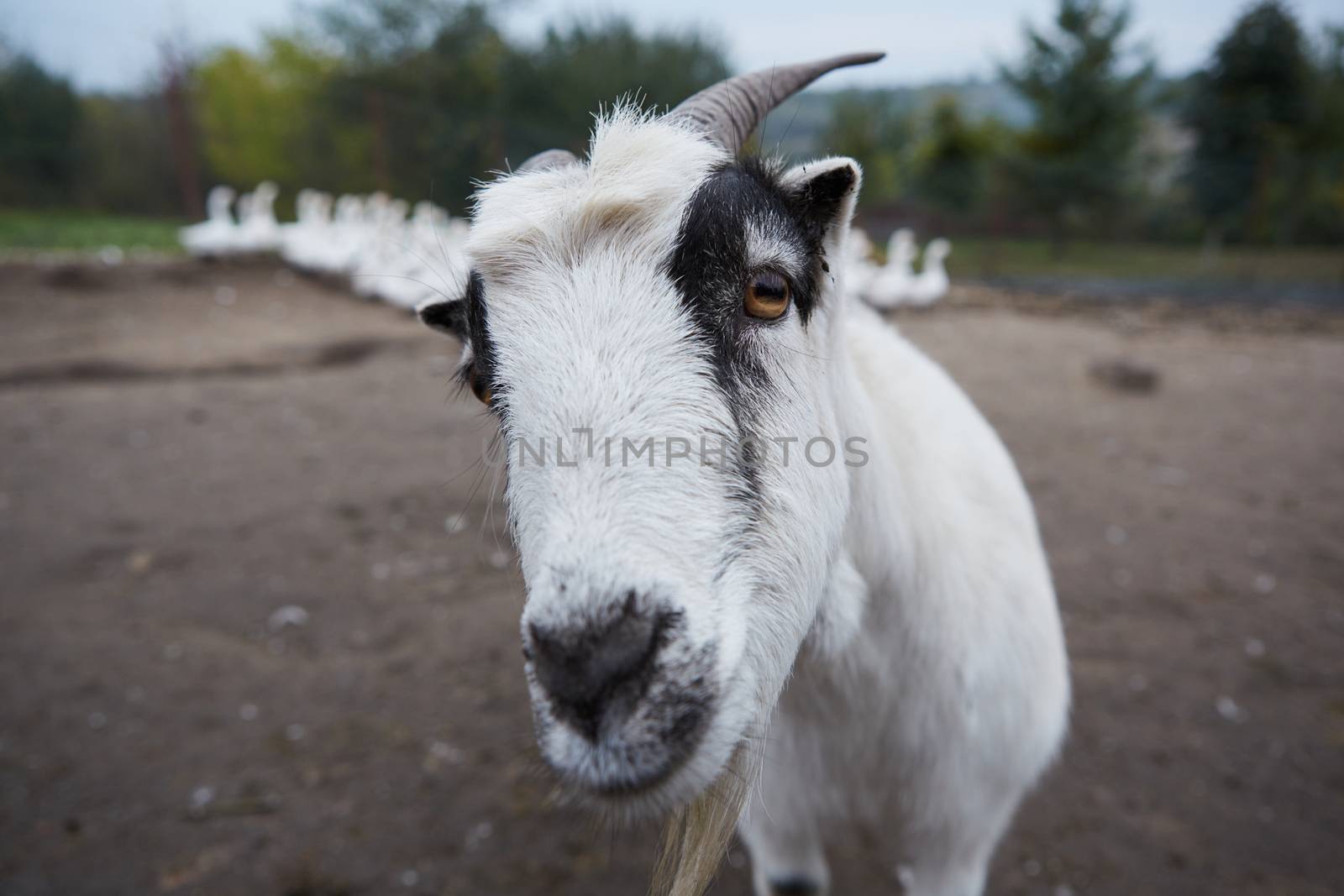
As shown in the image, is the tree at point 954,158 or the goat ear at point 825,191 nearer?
the goat ear at point 825,191

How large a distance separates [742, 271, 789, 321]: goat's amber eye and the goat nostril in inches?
24.8

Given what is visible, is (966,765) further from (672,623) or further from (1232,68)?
(1232,68)

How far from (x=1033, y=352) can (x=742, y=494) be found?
9.76 m

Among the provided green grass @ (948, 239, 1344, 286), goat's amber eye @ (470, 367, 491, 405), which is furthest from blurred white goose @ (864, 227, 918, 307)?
goat's amber eye @ (470, 367, 491, 405)

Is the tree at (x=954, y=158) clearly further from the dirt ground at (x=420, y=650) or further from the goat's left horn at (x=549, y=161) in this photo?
the goat's left horn at (x=549, y=161)

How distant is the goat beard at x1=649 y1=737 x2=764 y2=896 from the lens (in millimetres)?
1515

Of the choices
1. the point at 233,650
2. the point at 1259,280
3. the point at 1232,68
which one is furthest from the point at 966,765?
the point at 1232,68

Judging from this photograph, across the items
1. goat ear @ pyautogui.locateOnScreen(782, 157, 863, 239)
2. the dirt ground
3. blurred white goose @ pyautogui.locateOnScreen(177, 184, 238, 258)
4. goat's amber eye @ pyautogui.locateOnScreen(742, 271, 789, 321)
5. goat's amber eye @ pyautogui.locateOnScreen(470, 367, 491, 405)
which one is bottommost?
the dirt ground

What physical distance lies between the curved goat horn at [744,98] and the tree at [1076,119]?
21.8 meters

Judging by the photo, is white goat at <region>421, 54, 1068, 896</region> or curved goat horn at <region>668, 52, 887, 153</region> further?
curved goat horn at <region>668, 52, 887, 153</region>

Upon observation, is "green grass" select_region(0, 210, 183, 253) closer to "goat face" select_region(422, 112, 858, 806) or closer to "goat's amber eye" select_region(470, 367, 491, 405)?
"goat's amber eye" select_region(470, 367, 491, 405)

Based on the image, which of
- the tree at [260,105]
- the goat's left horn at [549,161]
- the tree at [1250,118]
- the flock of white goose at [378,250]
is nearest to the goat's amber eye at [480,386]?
the goat's left horn at [549,161]

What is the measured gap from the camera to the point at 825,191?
1482 millimetres

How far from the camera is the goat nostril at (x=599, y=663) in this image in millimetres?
1077
